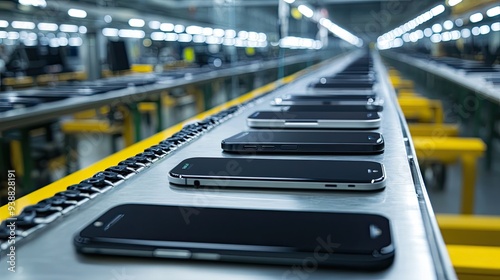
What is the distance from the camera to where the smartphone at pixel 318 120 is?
157 centimetres

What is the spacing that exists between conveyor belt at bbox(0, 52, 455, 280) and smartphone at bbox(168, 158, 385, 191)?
16 millimetres

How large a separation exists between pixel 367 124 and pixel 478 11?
17.1 feet

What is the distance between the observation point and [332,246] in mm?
651

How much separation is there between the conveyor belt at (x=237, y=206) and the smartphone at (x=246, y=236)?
0.01 metres

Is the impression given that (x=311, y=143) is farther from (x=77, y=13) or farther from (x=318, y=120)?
(x=77, y=13)

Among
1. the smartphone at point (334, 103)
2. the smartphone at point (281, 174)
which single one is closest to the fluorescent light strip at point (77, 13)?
the smartphone at point (334, 103)

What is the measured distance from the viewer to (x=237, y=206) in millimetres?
882

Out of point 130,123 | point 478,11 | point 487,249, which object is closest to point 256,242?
point 487,249

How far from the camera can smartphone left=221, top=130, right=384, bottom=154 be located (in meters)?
1.25

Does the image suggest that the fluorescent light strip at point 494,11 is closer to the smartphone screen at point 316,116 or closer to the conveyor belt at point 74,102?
the conveyor belt at point 74,102

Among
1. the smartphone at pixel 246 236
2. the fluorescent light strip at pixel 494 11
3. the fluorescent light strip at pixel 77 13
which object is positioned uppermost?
the fluorescent light strip at pixel 494 11

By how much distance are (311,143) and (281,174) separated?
0.97ft

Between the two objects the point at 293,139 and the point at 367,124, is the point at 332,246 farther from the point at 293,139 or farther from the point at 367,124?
the point at 367,124

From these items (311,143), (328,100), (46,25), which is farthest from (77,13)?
(311,143)
